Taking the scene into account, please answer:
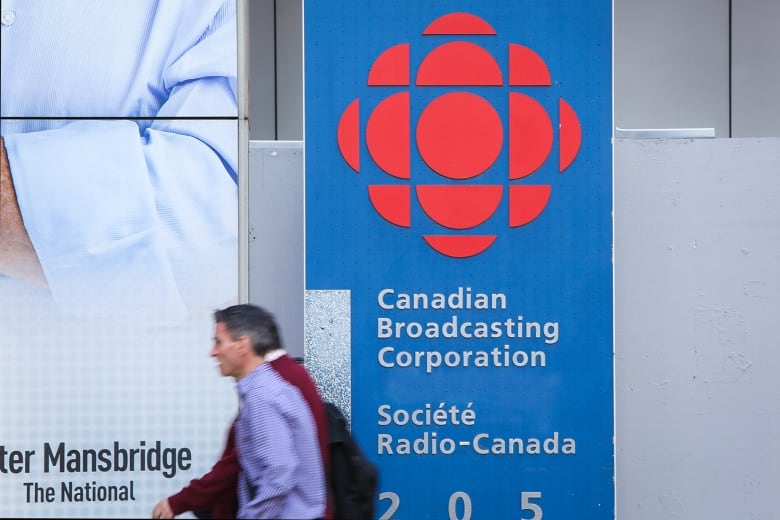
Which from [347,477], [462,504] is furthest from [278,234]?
[347,477]

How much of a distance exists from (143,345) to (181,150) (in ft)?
3.80

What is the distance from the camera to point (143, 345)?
6.08m

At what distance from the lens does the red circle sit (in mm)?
6027

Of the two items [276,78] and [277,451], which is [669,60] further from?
[277,451]

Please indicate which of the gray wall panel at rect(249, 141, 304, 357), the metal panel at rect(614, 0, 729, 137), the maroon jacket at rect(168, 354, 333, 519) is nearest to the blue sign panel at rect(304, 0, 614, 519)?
the gray wall panel at rect(249, 141, 304, 357)

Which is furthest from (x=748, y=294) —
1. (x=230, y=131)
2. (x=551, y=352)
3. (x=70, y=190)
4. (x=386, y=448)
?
(x=70, y=190)

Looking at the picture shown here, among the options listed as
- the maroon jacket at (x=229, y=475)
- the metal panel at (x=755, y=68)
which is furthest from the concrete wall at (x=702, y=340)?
the maroon jacket at (x=229, y=475)

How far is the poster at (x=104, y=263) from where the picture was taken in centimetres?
604

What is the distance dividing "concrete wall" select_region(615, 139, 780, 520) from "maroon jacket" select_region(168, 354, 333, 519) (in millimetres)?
3122

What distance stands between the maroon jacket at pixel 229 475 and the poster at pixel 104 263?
7.01 feet

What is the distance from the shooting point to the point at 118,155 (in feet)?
19.9

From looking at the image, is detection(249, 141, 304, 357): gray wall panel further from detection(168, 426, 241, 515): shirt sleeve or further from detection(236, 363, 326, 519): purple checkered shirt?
detection(236, 363, 326, 519): purple checkered shirt

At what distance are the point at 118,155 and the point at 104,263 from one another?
632 mm

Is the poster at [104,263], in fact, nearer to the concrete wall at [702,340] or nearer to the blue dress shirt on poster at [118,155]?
the blue dress shirt on poster at [118,155]
